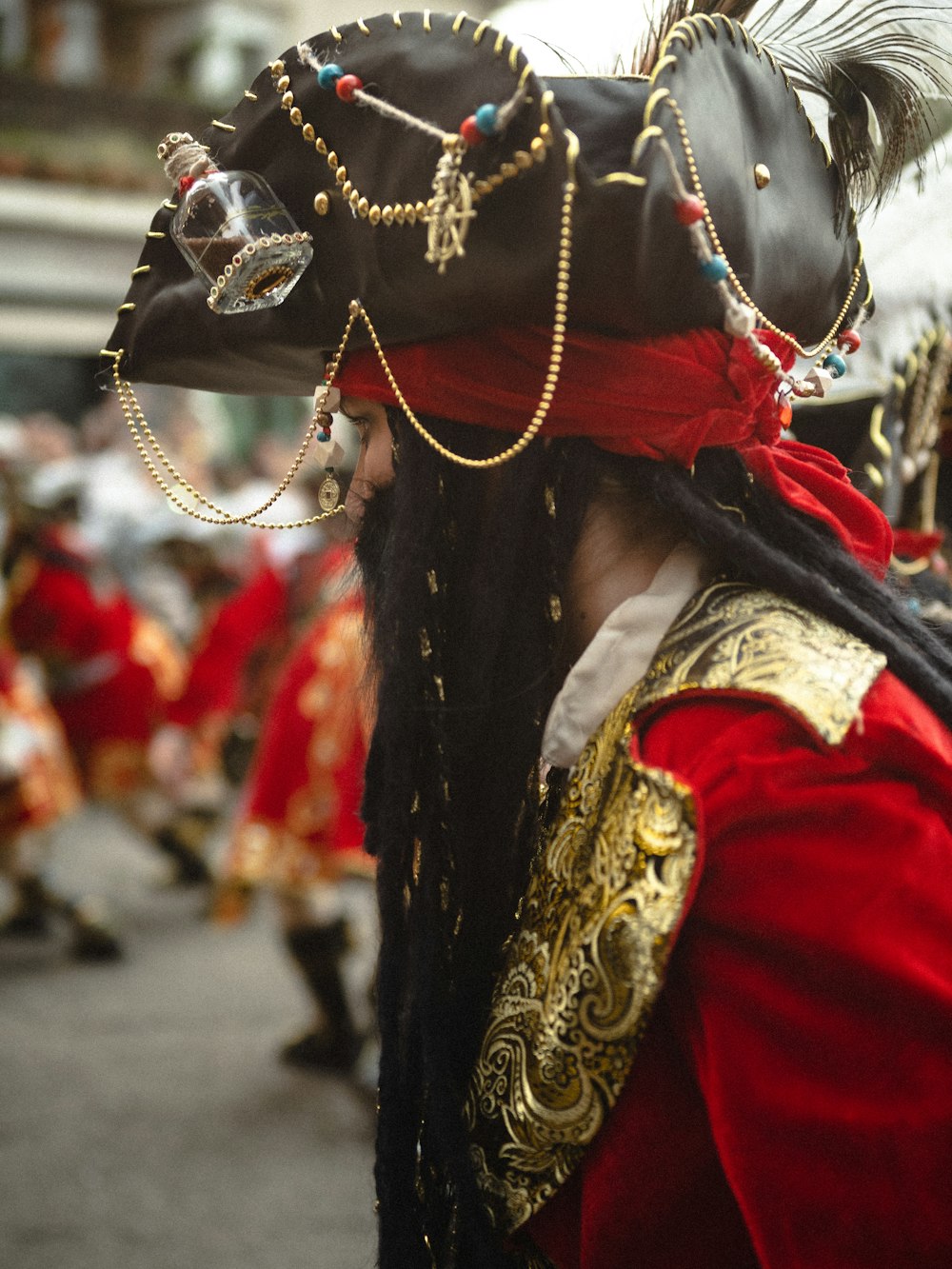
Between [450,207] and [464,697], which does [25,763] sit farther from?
[450,207]

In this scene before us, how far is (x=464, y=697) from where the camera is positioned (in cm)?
138

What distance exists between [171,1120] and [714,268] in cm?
385

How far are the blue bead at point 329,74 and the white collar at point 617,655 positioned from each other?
56 cm

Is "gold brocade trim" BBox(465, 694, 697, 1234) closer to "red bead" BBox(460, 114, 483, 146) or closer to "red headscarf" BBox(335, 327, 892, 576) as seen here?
"red headscarf" BBox(335, 327, 892, 576)

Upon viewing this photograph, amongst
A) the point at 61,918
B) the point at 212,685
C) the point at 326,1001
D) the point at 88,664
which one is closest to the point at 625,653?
the point at 326,1001

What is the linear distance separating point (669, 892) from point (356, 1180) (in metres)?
3.19

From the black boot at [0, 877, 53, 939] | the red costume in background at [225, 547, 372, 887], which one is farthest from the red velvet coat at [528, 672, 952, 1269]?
the black boot at [0, 877, 53, 939]

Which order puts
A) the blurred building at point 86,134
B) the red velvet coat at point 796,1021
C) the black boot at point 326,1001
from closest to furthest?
the red velvet coat at point 796,1021, the black boot at point 326,1001, the blurred building at point 86,134

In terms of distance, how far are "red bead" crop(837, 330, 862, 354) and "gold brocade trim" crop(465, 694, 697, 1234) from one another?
492 mm

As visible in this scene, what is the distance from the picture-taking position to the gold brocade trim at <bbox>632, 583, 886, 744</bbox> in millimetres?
1111

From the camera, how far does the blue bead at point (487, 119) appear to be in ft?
3.62

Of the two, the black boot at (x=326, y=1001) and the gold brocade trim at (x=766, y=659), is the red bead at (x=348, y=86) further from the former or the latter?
the black boot at (x=326, y=1001)

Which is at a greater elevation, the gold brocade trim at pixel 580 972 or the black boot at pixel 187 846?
the gold brocade trim at pixel 580 972

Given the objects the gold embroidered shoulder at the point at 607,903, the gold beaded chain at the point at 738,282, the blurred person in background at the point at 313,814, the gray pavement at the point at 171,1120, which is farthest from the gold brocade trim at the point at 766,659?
the blurred person in background at the point at 313,814
